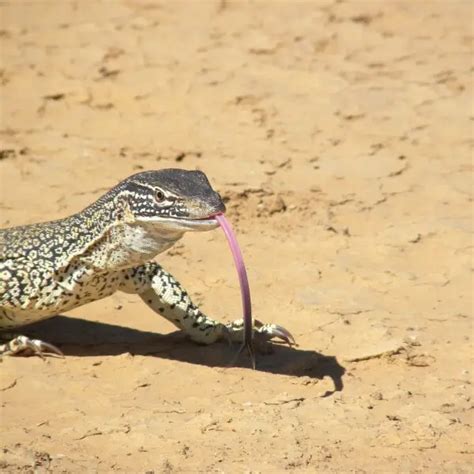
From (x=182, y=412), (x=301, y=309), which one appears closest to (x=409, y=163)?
(x=301, y=309)

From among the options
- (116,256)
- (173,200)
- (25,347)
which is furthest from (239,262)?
(25,347)

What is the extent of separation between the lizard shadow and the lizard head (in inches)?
46.5

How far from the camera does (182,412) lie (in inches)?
273

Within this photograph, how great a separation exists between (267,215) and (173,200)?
3097 millimetres

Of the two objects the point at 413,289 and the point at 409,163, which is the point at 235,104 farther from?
the point at 413,289

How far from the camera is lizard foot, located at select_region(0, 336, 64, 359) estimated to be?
756cm

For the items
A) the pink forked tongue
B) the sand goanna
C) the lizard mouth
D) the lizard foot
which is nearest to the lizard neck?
the sand goanna

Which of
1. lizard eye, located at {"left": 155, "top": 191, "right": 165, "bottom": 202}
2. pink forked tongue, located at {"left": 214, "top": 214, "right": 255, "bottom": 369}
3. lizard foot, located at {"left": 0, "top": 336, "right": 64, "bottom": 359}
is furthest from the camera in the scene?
lizard foot, located at {"left": 0, "top": 336, "right": 64, "bottom": 359}

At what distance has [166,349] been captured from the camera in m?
7.84

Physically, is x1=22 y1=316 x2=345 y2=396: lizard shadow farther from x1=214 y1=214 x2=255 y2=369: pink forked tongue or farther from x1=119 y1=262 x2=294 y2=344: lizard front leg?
x1=214 y1=214 x2=255 y2=369: pink forked tongue

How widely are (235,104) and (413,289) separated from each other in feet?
12.4

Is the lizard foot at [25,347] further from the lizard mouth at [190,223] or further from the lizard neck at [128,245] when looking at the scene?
the lizard mouth at [190,223]

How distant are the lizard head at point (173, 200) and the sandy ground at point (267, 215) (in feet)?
3.54

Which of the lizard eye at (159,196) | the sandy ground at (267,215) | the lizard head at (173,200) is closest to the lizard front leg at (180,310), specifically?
the sandy ground at (267,215)
